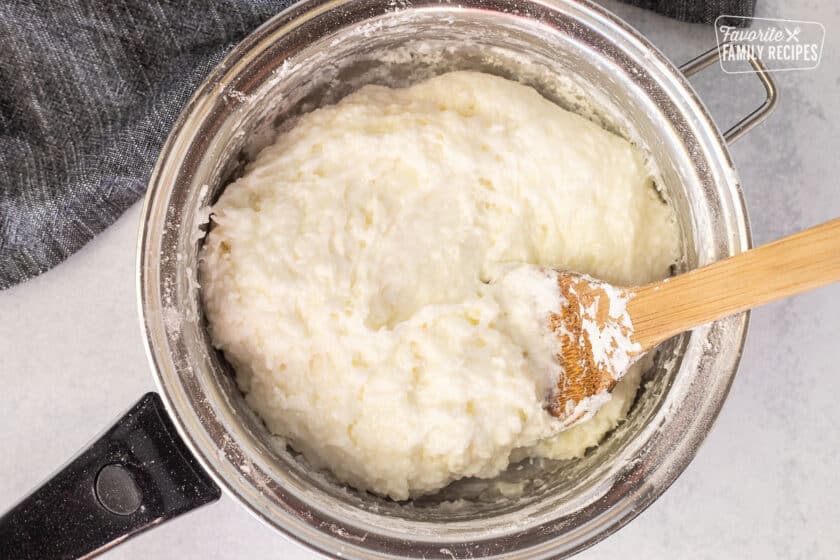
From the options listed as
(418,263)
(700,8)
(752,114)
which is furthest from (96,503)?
(700,8)

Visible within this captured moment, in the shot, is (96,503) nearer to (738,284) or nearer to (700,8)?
(738,284)

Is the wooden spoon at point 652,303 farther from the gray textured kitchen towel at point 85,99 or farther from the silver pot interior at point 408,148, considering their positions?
the gray textured kitchen towel at point 85,99

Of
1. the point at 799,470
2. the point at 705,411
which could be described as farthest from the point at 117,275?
the point at 799,470

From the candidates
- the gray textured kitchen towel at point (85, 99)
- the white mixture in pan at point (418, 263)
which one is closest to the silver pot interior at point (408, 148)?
the white mixture in pan at point (418, 263)

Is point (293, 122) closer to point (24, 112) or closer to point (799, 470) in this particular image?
point (24, 112)

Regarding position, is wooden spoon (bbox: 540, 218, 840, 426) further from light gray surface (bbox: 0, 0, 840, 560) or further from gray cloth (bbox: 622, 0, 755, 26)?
gray cloth (bbox: 622, 0, 755, 26)
